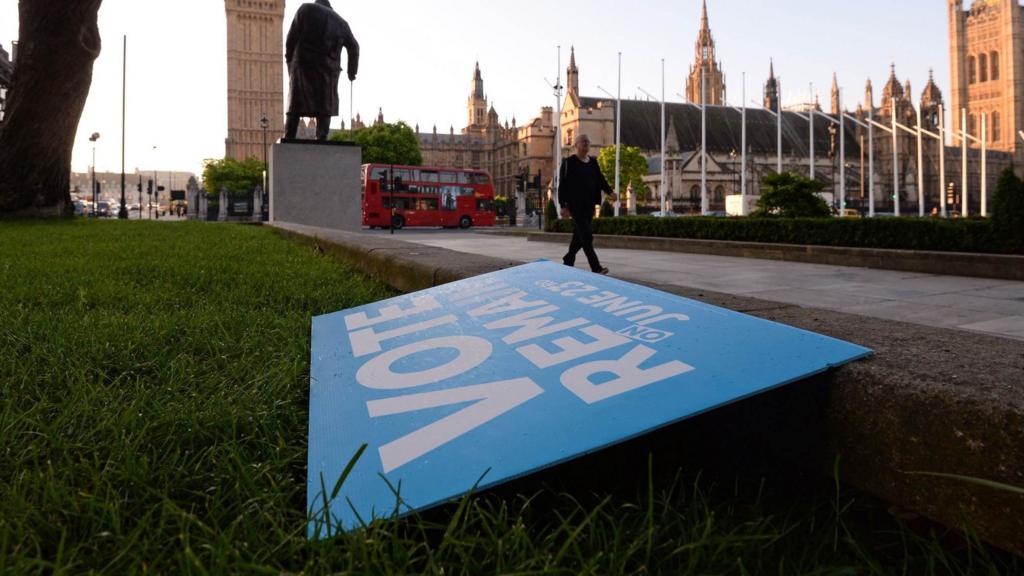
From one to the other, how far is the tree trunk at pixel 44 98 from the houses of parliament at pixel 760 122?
186 ft

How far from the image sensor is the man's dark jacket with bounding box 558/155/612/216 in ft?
28.5

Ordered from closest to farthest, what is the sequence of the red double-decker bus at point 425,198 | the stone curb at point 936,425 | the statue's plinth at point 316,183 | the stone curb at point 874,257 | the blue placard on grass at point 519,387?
1. the stone curb at point 936,425
2. the blue placard on grass at point 519,387
3. the stone curb at point 874,257
4. the statue's plinth at point 316,183
5. the red double-decker bus at point 425,198

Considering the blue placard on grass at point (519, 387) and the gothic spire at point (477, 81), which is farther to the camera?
the gothic spire at point (477, 81)

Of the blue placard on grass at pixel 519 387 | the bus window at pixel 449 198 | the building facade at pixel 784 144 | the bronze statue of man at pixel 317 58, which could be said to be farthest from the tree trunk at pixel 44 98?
the building facade at pixel 784 144

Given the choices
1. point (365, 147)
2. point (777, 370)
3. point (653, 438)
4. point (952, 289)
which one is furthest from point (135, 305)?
point (365, 147)

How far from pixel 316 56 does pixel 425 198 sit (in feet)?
85.0

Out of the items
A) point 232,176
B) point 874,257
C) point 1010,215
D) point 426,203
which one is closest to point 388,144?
point 232,176

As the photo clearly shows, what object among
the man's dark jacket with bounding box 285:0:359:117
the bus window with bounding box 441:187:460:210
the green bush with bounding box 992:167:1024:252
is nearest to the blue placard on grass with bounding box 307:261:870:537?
the green bush with bounding box 992:167:1024:252

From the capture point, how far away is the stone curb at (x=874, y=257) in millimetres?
11016

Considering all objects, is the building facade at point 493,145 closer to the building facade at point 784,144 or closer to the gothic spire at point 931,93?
the building facade at point 784,144

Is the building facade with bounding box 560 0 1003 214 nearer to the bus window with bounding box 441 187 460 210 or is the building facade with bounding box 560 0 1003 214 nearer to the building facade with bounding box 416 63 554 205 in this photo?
the building facade with bounding box 416 63 554 205

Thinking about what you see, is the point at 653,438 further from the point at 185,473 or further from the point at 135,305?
the point at 135,305

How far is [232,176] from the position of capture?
91375 millimetres

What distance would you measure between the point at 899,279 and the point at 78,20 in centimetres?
1559
